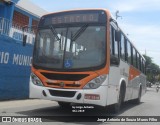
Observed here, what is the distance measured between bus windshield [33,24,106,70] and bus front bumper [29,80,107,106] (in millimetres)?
662

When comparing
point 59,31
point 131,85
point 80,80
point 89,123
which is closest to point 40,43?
point 59,31

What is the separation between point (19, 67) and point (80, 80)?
19.9 feet

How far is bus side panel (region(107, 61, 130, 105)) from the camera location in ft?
32.7

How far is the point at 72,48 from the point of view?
9.84m

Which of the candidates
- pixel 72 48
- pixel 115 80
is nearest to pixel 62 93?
pixel 72 48

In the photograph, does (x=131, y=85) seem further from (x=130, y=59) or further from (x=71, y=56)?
(x=71, y=56)

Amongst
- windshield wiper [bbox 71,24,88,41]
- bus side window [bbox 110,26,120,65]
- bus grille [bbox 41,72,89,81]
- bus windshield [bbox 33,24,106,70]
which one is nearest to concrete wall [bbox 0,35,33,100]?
bus windshield [bbox 33,24,106,70]

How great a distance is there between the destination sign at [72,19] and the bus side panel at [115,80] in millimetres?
1593

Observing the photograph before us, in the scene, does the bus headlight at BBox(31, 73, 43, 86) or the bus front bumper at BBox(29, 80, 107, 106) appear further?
the bus headlight at BBox(31, 73, 43, 86)

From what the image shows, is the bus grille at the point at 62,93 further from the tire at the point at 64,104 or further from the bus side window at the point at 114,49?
the tire at the point at 64,104

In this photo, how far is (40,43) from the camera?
34.6 ft

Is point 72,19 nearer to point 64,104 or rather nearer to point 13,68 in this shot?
point 64,104

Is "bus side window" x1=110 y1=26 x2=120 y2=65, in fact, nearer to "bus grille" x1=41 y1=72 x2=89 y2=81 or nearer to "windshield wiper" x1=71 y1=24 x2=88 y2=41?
"windshield wiper" x1=71 y1=24 x2=88 y2=41

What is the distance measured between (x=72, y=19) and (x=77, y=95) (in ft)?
7.94
